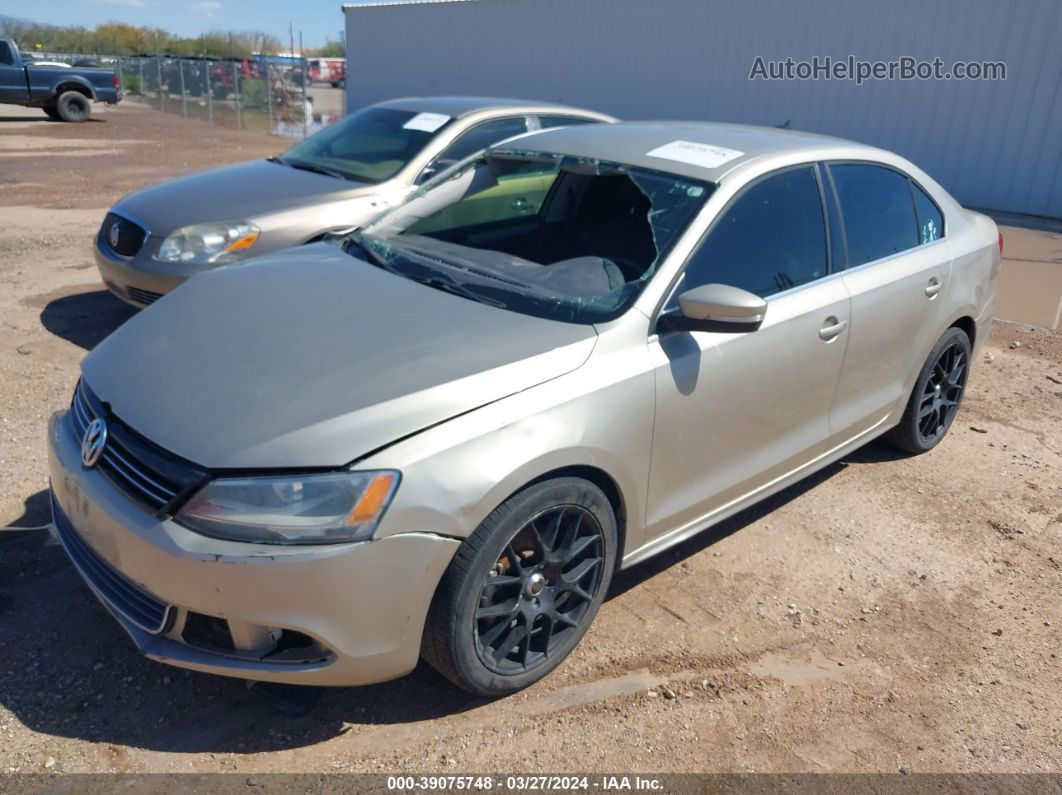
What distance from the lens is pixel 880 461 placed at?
192 inches

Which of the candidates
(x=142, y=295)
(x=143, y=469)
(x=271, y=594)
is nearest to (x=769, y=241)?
(x=271, y=594)

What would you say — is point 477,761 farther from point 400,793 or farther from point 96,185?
point 96,185

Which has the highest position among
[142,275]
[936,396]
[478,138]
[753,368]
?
[478,138]

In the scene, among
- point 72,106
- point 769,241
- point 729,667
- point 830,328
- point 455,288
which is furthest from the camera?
point 72,106

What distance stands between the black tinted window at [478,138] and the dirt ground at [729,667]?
2940 millimetres

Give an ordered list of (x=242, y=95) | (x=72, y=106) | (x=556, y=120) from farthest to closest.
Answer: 1. (x=242, y=95)
2. (x=72, y=106)
3. (x=556, y=120)

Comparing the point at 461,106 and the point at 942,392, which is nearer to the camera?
the point at 942,392

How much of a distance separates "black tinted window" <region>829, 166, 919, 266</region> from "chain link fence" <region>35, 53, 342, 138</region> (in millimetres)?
20770

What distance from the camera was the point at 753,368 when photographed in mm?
3328

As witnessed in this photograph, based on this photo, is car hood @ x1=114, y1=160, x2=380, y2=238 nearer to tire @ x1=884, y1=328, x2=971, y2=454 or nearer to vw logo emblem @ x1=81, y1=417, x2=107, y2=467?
vw logo emblem @ x1=81, y1=417, x2=107, y2=467

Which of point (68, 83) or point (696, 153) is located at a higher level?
point (696, 153)

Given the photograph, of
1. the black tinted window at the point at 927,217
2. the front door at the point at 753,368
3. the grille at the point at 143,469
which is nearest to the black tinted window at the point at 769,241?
the front door at the point at 753,368

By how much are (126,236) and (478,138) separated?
246cm

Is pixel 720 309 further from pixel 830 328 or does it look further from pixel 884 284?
pixel 884 284
